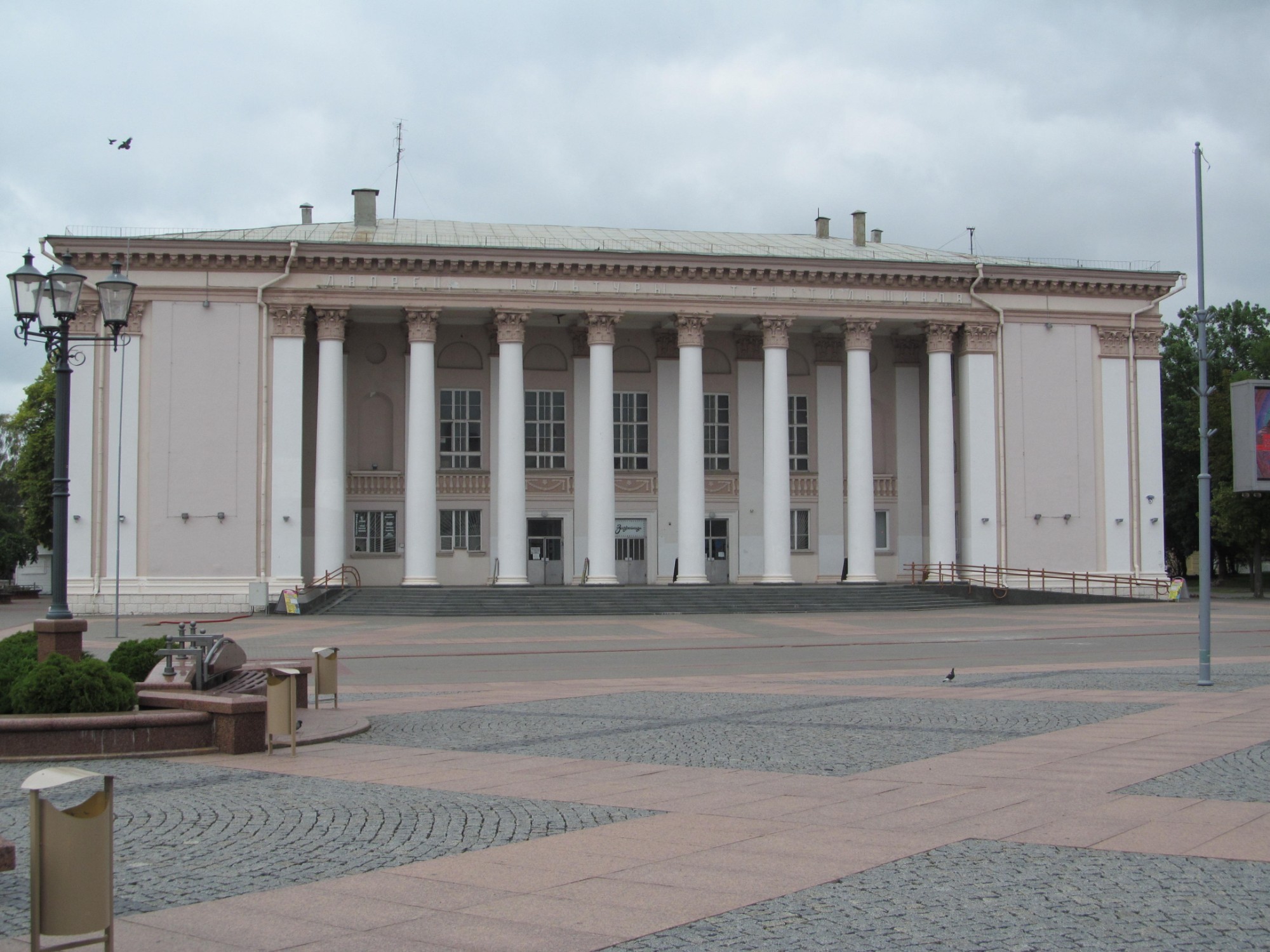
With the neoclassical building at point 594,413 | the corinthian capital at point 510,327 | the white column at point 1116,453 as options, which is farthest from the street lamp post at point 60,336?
the white column at point 1116,453

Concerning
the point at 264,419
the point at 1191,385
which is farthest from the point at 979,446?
the point at 1191,385

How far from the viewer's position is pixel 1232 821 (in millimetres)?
8523

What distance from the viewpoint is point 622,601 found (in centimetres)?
4409

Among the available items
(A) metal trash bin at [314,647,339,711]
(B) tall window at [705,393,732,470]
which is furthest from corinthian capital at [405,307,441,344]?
(A) metal trash bin at [314,647,339,711]

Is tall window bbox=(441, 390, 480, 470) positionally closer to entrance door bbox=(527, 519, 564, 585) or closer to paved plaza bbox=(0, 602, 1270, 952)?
entrance door bbox=(527, 519, 564, 585)

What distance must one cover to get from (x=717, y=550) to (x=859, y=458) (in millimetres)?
7364

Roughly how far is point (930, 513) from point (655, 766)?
40544mm

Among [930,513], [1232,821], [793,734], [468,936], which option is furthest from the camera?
[930,513]

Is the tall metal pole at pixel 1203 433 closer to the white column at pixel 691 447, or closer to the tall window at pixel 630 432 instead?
the white column at pixel 691 447

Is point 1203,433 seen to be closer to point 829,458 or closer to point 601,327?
point 601,327

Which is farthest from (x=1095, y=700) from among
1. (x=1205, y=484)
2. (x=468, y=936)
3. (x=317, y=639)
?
(x=317, y=639)

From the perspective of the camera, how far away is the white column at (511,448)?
4681cm

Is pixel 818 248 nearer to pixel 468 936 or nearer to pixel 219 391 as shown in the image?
pixel 219 391

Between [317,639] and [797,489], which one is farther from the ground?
[797,489]
